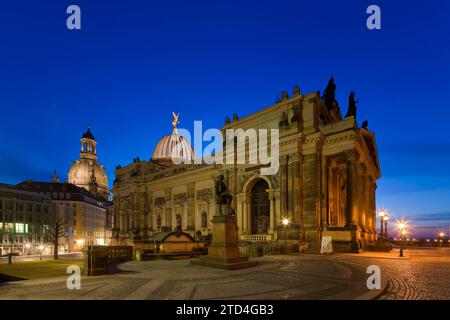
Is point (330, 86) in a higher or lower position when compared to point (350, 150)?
higher

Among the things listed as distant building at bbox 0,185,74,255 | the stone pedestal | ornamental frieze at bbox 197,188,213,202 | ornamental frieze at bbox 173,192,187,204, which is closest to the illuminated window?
distant building at bbox 0,185,74,255

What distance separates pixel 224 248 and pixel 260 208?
2056cm

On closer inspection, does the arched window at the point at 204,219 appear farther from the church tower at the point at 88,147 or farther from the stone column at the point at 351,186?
the church tower at the point at 88,147

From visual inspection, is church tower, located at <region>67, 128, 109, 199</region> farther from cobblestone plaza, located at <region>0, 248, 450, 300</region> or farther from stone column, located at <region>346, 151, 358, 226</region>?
cobblestone plaza, located at <region>0, 248, 450, 300</region>

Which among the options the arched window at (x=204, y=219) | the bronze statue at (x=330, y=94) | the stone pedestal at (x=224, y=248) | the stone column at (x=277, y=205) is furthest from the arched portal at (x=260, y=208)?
the stone pedestal at (x=224, y=248)

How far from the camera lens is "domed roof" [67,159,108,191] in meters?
133

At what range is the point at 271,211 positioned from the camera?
3294cm

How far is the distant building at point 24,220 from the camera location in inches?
2392

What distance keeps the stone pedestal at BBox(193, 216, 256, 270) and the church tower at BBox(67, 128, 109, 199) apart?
121518 mm

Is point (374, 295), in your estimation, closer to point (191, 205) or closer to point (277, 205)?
point (277, 205)

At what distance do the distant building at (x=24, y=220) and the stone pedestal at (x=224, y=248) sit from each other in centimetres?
5334
